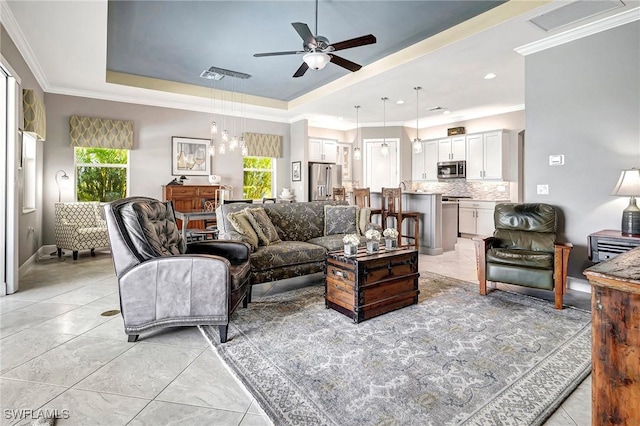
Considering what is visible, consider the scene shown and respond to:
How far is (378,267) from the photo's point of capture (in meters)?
2.93

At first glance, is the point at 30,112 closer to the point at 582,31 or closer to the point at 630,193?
the point at 582,31

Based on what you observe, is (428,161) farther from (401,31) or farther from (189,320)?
(189,320)

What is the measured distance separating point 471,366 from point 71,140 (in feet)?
22.3

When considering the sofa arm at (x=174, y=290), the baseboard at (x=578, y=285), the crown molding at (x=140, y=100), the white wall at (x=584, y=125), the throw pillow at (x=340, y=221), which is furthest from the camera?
the crown molding at (x=140, y=100)

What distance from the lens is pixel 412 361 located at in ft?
7.04

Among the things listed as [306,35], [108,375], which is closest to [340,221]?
[306,35]

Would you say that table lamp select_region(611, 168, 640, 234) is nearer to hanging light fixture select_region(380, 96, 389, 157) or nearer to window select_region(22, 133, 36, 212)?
hanging light fixture select_region(380, 96, 389, 157)

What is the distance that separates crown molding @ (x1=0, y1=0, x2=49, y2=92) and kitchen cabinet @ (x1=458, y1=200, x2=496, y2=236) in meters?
8.17

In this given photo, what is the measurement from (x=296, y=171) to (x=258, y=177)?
3.02ft

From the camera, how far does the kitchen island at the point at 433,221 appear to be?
5832mm

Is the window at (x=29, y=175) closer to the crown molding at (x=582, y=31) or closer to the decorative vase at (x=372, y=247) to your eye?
the decorative vase at (x=372, y=247)

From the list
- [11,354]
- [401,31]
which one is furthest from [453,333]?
[401,31]

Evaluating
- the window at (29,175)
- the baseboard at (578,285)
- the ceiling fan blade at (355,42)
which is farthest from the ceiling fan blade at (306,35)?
the window at (29,175)

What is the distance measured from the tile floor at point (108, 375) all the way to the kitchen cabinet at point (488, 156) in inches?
184
